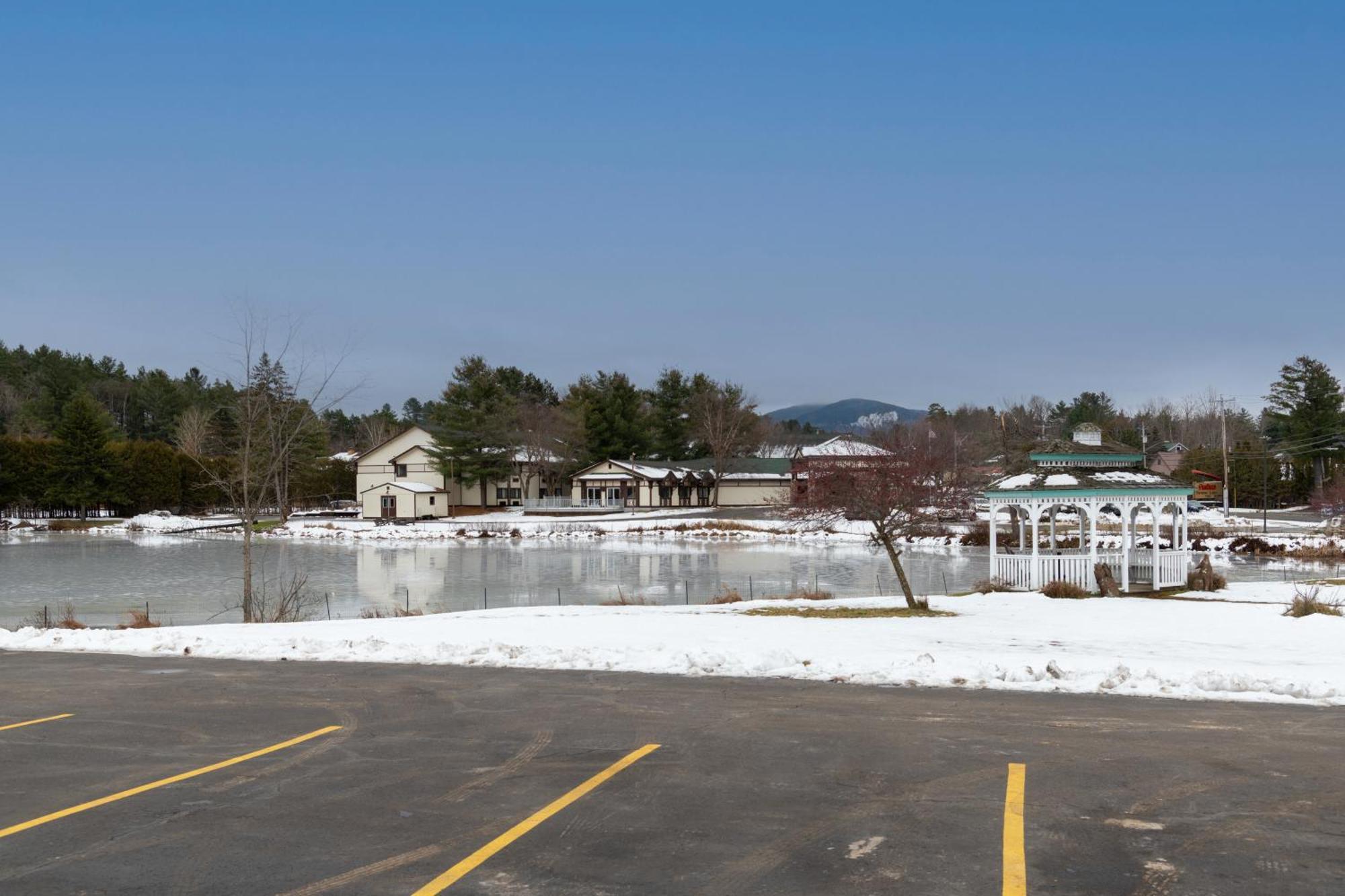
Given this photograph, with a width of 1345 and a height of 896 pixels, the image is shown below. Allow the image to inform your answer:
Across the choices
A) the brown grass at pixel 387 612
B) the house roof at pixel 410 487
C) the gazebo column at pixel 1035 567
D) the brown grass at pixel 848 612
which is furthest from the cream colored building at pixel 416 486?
the brown grass at pixel 848 612

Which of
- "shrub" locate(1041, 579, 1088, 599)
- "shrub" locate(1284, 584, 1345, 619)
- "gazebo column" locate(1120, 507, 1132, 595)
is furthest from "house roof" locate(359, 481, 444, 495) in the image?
"shrub" locate(1284, 584, 1345, 619)

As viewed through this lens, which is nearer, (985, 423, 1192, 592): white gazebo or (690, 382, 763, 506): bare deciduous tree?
(985, 423, 1192, 592): white gazebo

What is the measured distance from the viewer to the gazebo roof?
2503cm

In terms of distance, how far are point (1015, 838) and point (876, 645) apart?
8573 mm

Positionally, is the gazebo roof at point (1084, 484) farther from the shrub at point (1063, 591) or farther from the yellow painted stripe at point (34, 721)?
the yellow painted stripe at point (34, 721)

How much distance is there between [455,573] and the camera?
136ft

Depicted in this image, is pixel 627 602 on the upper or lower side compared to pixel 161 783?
lower

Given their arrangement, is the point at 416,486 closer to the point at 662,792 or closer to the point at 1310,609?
the point at 1310,609

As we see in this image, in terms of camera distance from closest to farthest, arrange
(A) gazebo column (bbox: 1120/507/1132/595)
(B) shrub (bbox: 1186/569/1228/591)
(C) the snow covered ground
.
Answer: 1. (C) the snow covered ground
2. (A) gazebo column (bbox: 1120/507/1132/595)
3. (B) shrub (bbox: 1186/569/1228/591)

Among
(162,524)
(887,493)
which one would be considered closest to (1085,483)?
(887,493)

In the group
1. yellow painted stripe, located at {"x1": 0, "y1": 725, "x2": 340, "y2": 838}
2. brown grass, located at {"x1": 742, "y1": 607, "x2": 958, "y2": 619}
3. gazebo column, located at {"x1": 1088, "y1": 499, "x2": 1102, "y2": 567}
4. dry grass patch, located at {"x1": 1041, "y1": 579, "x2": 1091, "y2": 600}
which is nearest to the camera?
yellow painted stripe, located at {"x1": 0, "y1": 725, "x2": 340, "y2": 838}

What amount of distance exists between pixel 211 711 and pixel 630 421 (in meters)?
92.3

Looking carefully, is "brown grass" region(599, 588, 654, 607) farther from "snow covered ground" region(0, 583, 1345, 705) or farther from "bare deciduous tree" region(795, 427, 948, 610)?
"bare deciduous tree" region(795, 427, 948, 610)

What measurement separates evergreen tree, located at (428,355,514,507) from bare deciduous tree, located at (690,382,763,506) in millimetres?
18684
